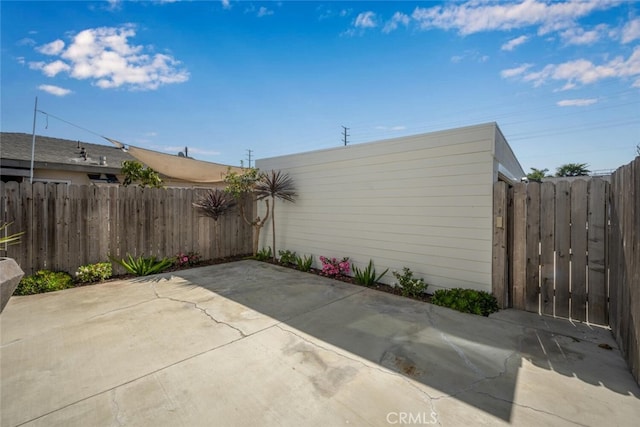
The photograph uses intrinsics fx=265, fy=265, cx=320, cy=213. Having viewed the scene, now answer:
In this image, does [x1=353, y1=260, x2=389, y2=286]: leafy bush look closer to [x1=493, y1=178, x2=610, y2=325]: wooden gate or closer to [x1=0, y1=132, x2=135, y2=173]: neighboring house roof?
[x1=493, y1=178, x2=610, y2=325]: wooden gate

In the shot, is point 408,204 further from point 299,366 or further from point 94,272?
point 94,272

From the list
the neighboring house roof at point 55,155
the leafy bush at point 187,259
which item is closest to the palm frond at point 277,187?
the leafy bush at point 187,259

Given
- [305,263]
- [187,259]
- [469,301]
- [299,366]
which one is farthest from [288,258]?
[299,366]

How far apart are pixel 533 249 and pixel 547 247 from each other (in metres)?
0.15

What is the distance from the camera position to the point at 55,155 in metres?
7.98

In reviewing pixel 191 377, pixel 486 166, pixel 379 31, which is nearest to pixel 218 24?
pixel 379 31

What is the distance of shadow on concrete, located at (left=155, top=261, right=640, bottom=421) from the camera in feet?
6.81

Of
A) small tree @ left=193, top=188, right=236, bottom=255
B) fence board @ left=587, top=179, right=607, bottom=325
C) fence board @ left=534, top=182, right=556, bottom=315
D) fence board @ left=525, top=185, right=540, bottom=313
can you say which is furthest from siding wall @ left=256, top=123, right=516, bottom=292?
small tree @ left=193, top=188, right=236, bottom=255

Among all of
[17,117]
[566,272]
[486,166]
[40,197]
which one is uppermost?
[17,117]

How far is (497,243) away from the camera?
3.65m

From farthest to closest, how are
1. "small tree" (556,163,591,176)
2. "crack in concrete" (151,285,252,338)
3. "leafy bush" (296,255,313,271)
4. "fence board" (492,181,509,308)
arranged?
"small tree" (556,163,591,176)
"leafy bush" (296,255,313,271)
"fence board" (492,181,509,308)
"crack in concrete" (151,285,252,338)

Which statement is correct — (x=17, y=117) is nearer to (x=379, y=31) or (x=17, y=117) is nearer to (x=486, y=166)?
(x=379, y=31)

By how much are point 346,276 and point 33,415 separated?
4.37 m

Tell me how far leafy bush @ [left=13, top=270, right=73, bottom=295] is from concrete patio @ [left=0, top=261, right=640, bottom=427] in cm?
67
